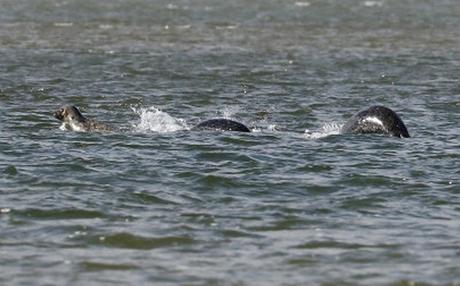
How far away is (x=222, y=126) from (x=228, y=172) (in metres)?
3.45

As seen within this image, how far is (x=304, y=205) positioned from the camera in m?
14.1

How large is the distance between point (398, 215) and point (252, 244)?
214cm

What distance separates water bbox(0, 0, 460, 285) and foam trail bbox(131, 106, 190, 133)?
5cm

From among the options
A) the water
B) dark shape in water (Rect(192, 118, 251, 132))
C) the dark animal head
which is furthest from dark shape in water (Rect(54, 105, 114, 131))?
dark shape in water (Rect(192, 118, 251, 132))

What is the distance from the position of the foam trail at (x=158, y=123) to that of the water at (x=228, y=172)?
5 centimetres

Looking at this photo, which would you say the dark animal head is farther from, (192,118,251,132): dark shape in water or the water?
(192,118,251,132): dark shape in water

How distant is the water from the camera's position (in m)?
11.7

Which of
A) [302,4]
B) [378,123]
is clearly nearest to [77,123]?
[378,123]

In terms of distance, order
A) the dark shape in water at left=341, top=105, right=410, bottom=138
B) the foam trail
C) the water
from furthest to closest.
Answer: the foam trail, the dark shape in water at left=341, top=105, right=410, bottom=138, the water

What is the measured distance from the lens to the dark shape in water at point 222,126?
19359mm

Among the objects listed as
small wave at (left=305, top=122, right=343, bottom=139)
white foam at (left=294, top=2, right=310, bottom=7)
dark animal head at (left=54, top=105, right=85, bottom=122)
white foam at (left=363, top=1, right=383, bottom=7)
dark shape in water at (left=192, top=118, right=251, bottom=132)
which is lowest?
white foam at (left=363, top=1, right=383, bottom=7)

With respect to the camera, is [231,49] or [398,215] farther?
[231,49]

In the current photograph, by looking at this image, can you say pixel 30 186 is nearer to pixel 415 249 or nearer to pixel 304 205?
pixel 304 205

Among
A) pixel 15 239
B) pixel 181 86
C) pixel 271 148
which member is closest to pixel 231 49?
pixel 181 86
